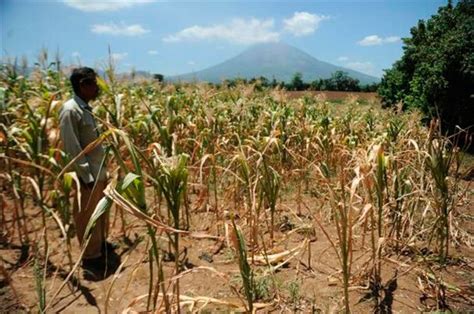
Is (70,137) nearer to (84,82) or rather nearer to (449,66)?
(84,82)

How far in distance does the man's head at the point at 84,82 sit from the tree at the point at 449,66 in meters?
8.76

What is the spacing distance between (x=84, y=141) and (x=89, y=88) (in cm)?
44

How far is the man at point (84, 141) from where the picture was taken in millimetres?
2709

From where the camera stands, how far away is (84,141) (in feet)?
9.46

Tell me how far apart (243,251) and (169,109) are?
2.41m

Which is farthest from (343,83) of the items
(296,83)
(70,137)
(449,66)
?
(70,137)

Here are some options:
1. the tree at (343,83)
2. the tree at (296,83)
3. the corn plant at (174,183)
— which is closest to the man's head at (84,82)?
the corn plant at (174,183)

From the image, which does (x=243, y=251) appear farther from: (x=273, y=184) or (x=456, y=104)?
(x=456, y=104)

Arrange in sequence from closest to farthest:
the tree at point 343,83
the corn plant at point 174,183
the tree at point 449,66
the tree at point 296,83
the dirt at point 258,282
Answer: the corn plant at point 174,183
the dirt at point 258,282
the tree at point 449,66
the tree at point 343,83
the tree at point 296,83

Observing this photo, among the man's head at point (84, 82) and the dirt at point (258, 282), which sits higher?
the man's head at point (84, 82)

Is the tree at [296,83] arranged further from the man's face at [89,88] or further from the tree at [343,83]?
the man's face at [89,88]

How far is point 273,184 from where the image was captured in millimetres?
2922

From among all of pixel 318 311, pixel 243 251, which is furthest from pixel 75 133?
pixel 318 311

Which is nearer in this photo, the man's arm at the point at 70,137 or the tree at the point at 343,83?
the man's arm at the point at 70,137
